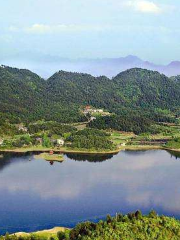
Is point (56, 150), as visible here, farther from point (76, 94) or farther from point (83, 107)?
point (76, 94)

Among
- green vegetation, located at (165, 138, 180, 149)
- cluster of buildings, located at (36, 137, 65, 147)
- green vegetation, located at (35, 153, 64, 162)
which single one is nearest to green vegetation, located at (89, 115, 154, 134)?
green vegetation, located at (165, 138, 180, 149)

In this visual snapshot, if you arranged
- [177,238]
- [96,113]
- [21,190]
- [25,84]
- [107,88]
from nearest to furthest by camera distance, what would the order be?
[177,238], [21,190], [96,113], [25,84], [107,88]

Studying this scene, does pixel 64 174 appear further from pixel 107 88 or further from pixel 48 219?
pixel 107 88

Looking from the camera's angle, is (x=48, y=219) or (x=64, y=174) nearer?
(x=48, y=219)

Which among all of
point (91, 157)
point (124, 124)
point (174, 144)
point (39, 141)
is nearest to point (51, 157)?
point (91, 157)

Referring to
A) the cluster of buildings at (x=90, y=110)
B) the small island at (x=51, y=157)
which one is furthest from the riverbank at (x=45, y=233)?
the cluster of buildings at (x=90, y=110)

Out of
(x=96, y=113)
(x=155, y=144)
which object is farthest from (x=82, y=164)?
(x=96, y=113)
